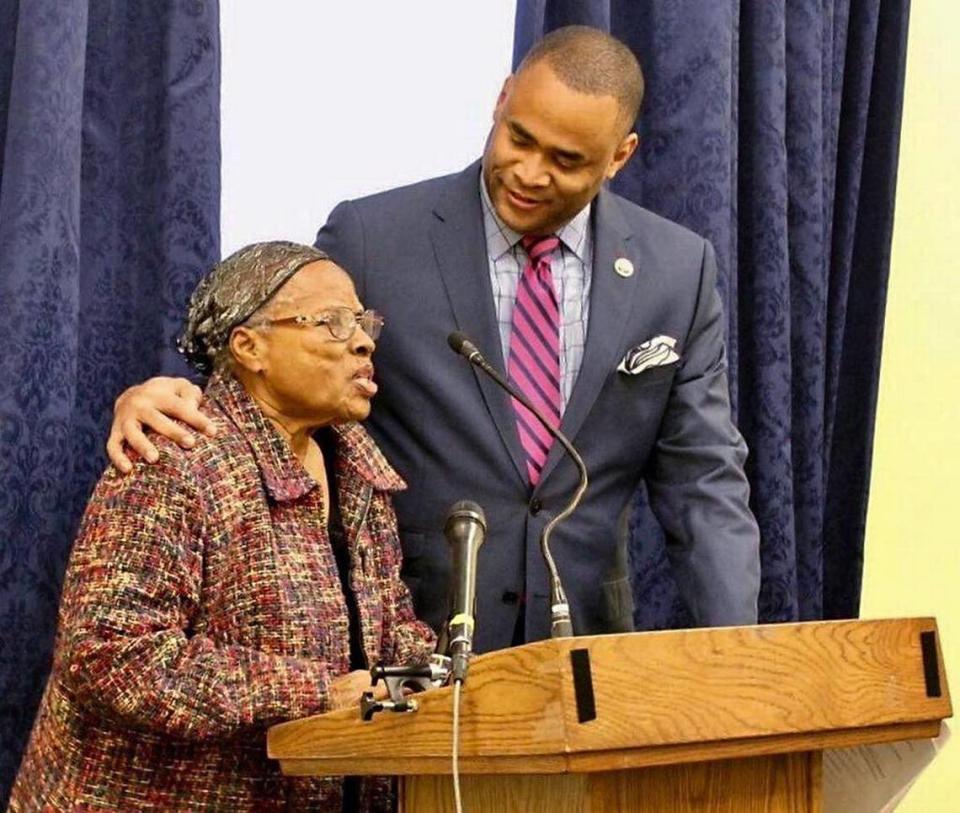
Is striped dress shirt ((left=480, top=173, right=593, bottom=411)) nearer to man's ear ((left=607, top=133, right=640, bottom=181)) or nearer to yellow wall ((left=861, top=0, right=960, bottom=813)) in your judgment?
man's ear ((left=607, top=133, right=640, bottom=181))

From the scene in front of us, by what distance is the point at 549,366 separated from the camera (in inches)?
101

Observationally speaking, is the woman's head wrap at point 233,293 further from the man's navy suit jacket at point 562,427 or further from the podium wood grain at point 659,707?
the podium wood grain at point 659,707

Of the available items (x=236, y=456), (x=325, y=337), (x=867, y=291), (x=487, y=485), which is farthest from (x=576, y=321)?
(x=867, y=291)

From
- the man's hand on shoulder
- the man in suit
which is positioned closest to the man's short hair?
the man in suit

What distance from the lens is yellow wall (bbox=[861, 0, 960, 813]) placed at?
4113 millimetres

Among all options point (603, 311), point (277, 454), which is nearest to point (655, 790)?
point (277, 454)

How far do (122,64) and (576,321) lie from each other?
80 centimetres

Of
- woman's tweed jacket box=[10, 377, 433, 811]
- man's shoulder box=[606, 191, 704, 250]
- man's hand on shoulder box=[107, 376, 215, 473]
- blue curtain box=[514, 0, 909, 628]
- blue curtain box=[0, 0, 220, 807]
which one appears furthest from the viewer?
blue curtain box=[514, 0, 909, 628]

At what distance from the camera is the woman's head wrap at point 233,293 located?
7.51 ft

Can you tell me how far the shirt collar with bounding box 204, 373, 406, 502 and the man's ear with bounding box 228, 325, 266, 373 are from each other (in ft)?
0.11

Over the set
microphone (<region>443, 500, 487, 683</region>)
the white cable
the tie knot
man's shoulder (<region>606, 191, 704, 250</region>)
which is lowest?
the white cable

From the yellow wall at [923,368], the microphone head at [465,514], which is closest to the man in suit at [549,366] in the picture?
the microphone head at [465,514]

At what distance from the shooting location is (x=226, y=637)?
82.8 inches

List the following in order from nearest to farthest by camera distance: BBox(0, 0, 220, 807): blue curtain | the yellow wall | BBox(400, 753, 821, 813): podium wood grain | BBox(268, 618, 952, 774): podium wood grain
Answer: BBox(268, 618, 952, 774): podium wood grain < BBox(400, 753, 821, 813): podium wood grain < BBox(0, 0, 220, 807): blue curtain < the yellow wall
